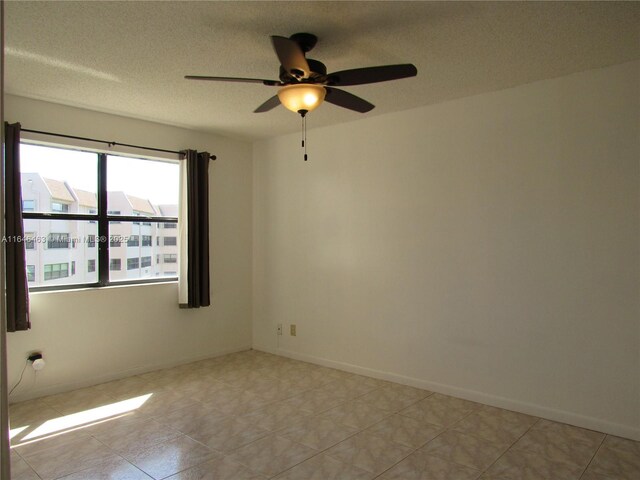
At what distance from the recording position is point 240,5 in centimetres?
215

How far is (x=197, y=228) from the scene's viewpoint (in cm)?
451

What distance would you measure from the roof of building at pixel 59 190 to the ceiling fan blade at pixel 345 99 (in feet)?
8.27

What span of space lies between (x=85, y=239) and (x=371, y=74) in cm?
295

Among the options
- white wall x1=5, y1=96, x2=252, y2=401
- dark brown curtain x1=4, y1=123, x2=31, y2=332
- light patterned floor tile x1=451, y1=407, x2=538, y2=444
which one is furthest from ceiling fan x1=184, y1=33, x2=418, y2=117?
light patterned floor tile x1=451, y1=407, x2=538, y2=444

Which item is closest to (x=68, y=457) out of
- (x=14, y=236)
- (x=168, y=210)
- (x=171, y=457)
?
(x=171, y=457)

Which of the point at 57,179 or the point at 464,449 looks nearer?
the point at 464,449

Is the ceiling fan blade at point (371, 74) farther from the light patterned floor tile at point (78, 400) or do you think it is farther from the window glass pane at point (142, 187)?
the light patterned floor tile at point (78, 400)

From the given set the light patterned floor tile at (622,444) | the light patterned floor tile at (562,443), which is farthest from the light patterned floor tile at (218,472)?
the light patterned floor tile at (622,444)

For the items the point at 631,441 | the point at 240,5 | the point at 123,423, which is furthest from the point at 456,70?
the point at 123,423

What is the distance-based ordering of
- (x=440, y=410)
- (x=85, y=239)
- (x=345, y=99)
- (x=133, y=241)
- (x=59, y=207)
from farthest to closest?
(x=133, y=241), (x=85, y=239), (x=59, y=207), (x=440, y=410), (x=345, y=99)

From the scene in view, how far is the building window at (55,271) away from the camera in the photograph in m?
3.73

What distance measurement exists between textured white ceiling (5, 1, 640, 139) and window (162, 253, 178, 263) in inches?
63.2

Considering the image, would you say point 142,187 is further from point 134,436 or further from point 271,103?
point 134,436

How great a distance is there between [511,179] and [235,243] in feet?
9.79
